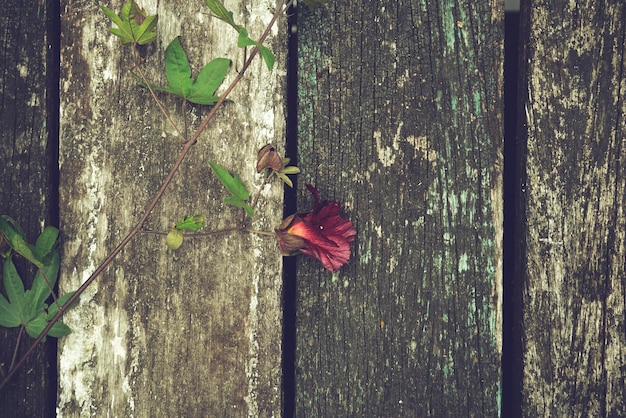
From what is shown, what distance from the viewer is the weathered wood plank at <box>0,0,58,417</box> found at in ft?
3.84

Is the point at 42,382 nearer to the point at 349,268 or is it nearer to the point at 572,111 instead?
the point at 349,268

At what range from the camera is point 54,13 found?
1.19 meters

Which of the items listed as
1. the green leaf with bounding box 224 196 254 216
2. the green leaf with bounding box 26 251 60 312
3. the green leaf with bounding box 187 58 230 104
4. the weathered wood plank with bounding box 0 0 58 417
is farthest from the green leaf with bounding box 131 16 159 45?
the green leaf with bounding box 26 251 60 312

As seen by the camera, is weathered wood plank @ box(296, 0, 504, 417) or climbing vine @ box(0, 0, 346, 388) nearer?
climbing vine @ box(0, 0, 346, 388)

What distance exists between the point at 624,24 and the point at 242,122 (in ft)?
2.53

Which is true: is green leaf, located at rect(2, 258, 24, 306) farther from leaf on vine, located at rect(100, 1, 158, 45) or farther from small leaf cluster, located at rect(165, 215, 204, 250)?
leaf on vine, located at rect(100, 1, 158, 45)

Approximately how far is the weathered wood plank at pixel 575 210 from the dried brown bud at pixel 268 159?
1.63 ft

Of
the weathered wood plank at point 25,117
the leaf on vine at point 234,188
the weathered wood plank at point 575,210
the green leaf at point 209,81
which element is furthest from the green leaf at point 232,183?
the weathered wood plank at point 575,210

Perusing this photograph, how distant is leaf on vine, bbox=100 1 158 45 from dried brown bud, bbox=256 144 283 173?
29 centimetres

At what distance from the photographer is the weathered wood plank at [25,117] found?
117 centimetres

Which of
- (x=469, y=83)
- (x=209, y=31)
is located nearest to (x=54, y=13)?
(x=209, y=31)

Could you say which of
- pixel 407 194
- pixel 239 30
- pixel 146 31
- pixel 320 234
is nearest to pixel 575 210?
pixel 407 194

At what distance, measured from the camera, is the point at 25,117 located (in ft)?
3.85

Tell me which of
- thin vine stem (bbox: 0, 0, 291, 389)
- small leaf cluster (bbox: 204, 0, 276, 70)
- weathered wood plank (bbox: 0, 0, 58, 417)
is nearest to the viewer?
small leaf cluster (bbox: 204, 0, 276, 70)
